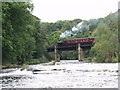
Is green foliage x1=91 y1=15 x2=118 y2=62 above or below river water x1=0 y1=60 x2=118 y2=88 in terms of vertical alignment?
above

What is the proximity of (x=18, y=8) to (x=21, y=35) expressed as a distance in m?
4.79

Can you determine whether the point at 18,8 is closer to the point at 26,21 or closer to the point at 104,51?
→ the point at 26,21

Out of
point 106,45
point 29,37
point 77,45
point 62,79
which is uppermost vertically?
point 29,37

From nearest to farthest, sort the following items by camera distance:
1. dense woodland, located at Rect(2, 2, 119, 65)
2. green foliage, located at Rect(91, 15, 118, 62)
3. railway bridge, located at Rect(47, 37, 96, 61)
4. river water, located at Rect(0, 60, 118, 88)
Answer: river water, located at Rect(0, 60, 118, 88) < dense woodland, located at Rect(2, 2, 119, 65) < green foliage, located at Rect(91, 15, 118, 62) < railway bridge, located at Rect(47, 37, 96, 61)

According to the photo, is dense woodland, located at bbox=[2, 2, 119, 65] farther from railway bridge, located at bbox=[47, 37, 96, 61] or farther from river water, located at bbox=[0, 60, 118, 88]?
river water, located at bbox=[0, 60, 118, 88]

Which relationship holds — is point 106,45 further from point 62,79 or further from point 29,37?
point 62,79

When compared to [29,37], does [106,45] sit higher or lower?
lower

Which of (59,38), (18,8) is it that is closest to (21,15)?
(18,8)

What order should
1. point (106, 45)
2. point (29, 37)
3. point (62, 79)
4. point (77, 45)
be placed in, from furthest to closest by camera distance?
point (77, 45) < point (106, 45) < point (29, 37) < point (62, 79)

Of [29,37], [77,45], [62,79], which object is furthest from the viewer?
[77,45]

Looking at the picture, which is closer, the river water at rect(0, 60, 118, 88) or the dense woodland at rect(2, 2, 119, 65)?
→ the river water at rect(0, 60, 118, 88)

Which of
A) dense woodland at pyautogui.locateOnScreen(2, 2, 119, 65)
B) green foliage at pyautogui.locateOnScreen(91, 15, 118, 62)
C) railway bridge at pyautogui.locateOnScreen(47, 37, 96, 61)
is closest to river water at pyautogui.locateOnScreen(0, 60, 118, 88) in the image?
dense woodland at pyautogui.locateOnScreen(2, 2, 119, 65)

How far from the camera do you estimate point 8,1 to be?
3331 cm

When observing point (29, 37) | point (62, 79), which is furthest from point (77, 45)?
point (62, 79)
